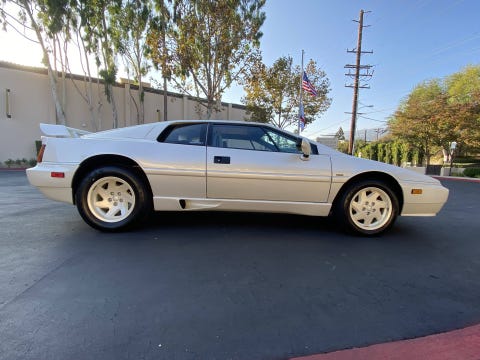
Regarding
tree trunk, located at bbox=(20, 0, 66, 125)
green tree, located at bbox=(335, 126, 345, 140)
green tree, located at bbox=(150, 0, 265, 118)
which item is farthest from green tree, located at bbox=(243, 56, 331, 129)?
green tree, located at bbox=(335, 126, 345, 140)

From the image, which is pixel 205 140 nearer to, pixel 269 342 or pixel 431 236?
pixel 269 342

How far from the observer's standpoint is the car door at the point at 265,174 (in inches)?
135

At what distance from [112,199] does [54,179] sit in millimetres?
718

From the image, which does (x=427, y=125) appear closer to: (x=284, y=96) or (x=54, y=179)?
(x=284, y=96)

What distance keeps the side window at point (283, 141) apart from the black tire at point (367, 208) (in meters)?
0.89

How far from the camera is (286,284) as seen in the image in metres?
2.27

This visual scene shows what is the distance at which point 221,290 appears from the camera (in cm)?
216

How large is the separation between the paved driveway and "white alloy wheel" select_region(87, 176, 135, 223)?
258mm

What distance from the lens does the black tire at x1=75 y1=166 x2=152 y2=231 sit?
11.2 ft

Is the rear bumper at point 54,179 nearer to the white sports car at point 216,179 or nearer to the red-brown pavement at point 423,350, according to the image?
the white sports car at point 216,179

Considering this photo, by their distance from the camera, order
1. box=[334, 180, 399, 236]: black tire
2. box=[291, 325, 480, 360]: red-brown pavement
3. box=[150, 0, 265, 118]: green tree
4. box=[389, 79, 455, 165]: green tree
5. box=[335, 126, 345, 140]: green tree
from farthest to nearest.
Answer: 1. box=[335, 126, 345, 140]: green tree
2. box=[389, 79, 455, 165]: green tree
3. box=[150, 0, 265, 118]: green tree
4. box=[334, 180, 399, 236]: black tire
5. box=[291, 325, 480, 360]: red-brown pavement

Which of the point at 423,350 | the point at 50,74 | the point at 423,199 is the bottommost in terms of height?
the point at 423,350

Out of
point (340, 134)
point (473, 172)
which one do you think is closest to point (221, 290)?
point (473, 172)

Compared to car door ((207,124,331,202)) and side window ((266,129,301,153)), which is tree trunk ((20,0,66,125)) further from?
side window ((266,129,301,153))
